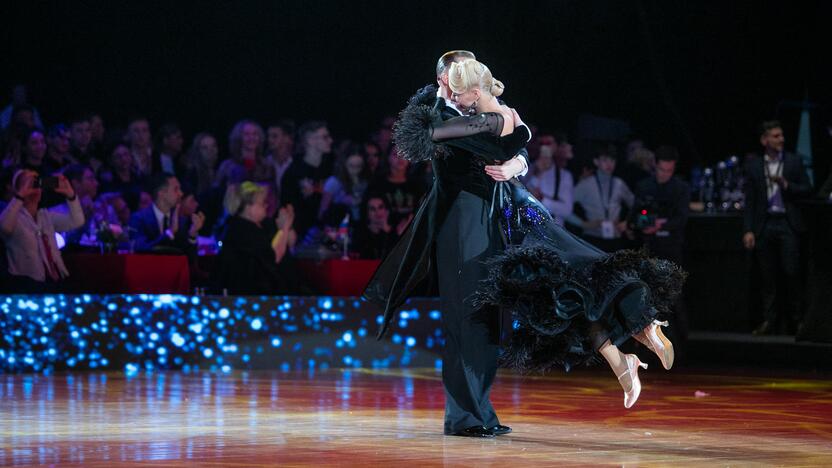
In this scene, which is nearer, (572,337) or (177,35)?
(572,337)

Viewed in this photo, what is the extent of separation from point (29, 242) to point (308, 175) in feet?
9.03

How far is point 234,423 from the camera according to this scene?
5.27 metres

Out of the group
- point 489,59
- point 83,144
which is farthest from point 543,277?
point 489,59

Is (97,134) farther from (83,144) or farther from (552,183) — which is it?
(552,183)

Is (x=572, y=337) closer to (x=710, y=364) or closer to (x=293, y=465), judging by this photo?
(x=293, y=465)

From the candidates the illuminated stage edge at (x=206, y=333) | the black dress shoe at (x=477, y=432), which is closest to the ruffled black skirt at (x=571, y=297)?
the black dress shoe at (x=477, y=432)

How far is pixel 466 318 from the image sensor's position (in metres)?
4.83

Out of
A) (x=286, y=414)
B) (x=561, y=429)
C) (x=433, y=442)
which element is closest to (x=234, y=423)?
(x=286, y=414)

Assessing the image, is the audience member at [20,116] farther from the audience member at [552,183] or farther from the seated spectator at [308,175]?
the audience member at [552,183]

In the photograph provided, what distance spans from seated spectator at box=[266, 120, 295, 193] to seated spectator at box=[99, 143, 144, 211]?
44.7 inches

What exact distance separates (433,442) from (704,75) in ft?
27.1

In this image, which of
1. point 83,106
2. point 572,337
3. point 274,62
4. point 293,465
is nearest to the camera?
point 293,465

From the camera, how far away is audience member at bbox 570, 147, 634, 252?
998cm

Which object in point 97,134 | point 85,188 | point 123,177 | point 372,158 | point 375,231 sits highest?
point 97,134
